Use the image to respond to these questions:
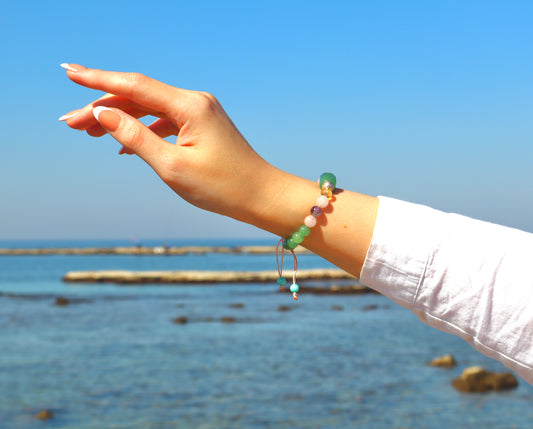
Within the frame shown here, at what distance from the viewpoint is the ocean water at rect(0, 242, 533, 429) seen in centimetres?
1051

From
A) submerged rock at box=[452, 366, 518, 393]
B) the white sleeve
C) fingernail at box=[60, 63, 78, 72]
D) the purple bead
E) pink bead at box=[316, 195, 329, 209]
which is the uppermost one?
fingernail at box=[60, 63, 78, 72]

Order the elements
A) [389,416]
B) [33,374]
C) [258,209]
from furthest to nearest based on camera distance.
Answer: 1. [33,374]
2. [389,416]
3. [258,209]

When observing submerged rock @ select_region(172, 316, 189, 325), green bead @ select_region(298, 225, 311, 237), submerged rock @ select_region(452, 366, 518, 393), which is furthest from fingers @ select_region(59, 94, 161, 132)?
submerged rock @ select_region(172, 316, 189, 325)

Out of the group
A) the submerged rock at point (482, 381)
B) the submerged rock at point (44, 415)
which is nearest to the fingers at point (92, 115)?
the submerged rock at point (44, 415)

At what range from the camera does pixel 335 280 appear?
46094 mm

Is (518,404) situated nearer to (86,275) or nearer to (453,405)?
(453,405)

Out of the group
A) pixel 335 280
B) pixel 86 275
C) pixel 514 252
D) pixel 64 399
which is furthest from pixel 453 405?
pixel 86 275

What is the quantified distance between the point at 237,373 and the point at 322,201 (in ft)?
43.6

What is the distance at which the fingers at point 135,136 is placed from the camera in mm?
1158

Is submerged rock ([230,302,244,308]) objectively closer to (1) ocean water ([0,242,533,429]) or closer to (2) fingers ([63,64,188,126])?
(1) ocean water ([0,242,533,429])

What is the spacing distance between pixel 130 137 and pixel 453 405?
12.0 metres

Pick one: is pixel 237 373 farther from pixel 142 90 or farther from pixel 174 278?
pixel 174 278

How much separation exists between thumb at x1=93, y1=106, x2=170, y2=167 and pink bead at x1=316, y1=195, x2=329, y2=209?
354 mm

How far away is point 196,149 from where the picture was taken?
1.14 meters
